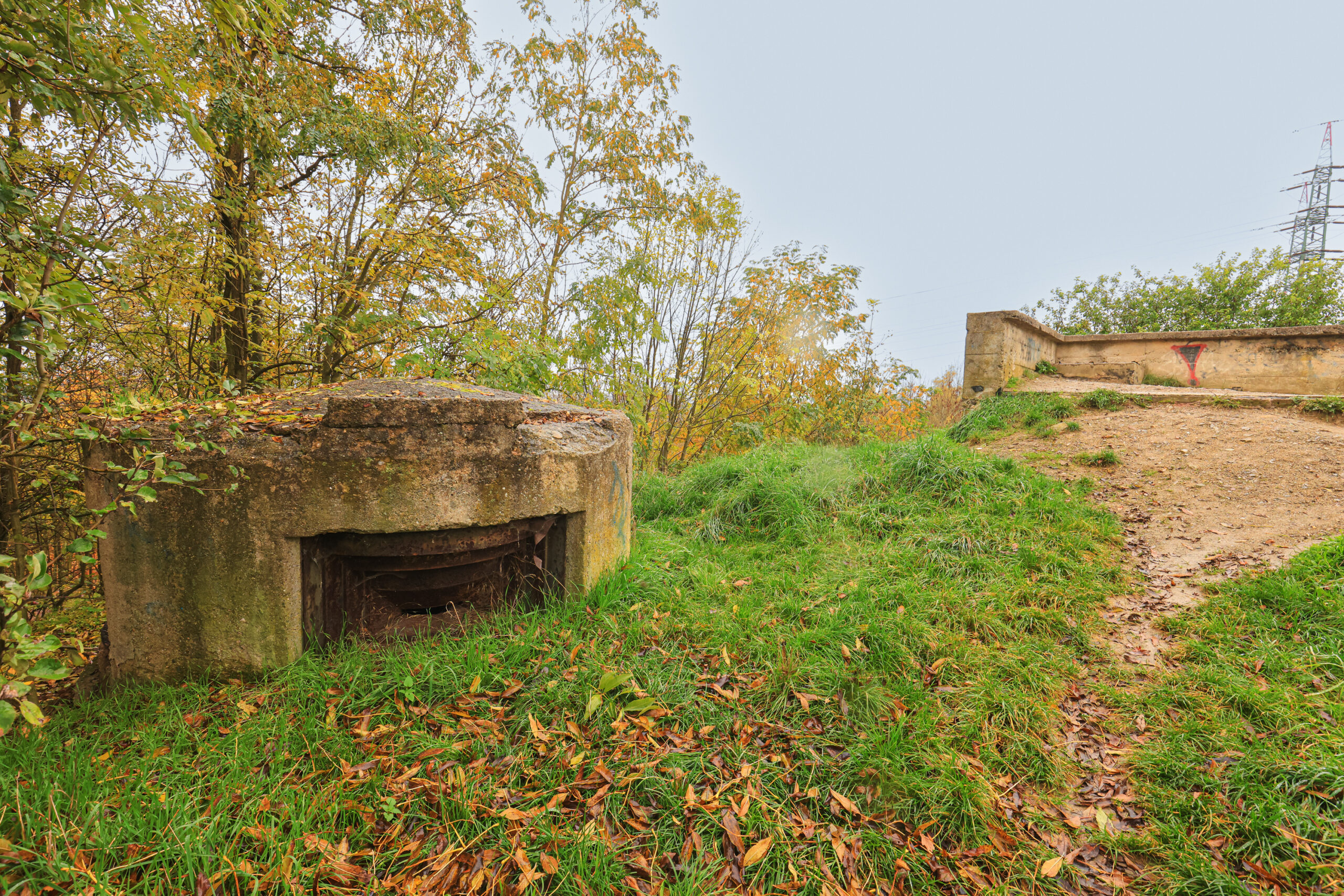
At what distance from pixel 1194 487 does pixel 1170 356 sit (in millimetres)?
5179

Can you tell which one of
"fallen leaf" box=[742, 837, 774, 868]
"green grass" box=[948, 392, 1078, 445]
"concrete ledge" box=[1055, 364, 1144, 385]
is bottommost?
"fallen leaf" box=[742, 837, 774, 868]

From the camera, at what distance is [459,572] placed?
274 cm

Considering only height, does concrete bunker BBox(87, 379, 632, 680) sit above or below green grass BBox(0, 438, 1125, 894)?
above

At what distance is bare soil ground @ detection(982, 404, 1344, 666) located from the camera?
3.08 meters

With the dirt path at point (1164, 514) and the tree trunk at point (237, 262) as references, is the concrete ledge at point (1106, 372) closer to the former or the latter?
the dirt path at point (1164, 514)

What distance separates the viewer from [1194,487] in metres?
4.25

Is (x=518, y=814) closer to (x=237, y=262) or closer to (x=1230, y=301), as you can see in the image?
(x=237, y=262)

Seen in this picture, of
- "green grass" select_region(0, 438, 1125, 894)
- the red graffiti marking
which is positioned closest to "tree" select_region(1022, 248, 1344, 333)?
the red graffiti marking

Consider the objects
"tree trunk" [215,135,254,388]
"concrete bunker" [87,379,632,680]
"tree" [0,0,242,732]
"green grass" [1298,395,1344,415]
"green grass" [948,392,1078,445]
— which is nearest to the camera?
"tree" [0,0,242,732]

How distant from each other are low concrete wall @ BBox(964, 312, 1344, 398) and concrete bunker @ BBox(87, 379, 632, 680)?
21.2 feet

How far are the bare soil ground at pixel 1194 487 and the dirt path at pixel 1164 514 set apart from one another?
1 centimetres

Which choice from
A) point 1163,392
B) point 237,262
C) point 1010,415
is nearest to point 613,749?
point 237,262

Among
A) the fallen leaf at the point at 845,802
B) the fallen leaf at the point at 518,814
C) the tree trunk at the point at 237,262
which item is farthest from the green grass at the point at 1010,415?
the tree trunk at the point at 237,262

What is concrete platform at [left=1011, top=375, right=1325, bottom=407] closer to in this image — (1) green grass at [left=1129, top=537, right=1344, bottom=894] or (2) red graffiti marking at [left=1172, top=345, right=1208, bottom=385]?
(2) red graffiti marking at [left=1172, top=345, right=1208, bottom=385]
